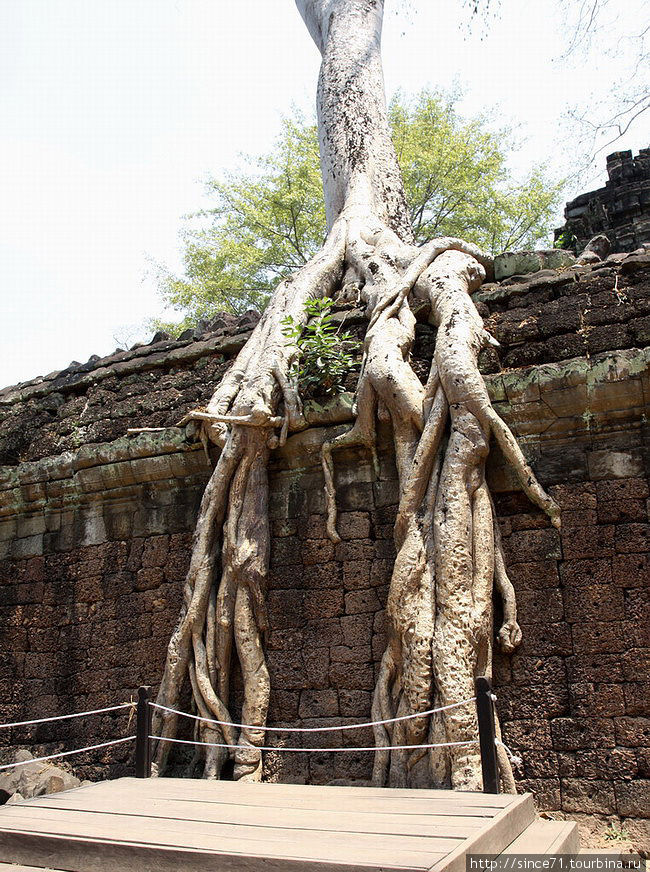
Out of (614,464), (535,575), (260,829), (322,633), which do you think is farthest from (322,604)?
(260,829)

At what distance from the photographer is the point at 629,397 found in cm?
385

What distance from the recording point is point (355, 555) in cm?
432

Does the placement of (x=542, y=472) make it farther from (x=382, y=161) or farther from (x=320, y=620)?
(x=382, y=161)

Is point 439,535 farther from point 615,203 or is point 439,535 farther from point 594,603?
point 615,203

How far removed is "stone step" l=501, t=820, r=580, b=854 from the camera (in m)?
2.40

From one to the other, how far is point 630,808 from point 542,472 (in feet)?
5.13

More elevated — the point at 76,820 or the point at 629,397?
the point at 629,397

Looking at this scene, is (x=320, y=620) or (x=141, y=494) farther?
(x=141, y=494)

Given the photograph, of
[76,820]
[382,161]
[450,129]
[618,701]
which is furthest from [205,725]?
[450,129]

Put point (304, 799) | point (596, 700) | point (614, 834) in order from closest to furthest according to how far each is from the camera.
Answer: point (304, 799) → point (614, 834) → point (596, 700)

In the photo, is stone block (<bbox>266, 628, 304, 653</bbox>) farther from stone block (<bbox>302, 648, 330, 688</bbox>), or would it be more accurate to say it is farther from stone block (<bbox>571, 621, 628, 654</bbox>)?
stone block (<bbox>571, 621, 628, 654</bbox>)

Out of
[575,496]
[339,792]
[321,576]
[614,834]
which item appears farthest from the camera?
[321,576]

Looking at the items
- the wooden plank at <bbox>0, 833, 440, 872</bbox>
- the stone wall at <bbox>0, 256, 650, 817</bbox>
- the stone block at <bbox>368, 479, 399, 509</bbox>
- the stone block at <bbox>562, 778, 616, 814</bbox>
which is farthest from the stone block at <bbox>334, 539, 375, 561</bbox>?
the wooden plank at <bbox>0, 833, 440, 872</bbox>

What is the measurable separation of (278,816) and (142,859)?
0.49 m
